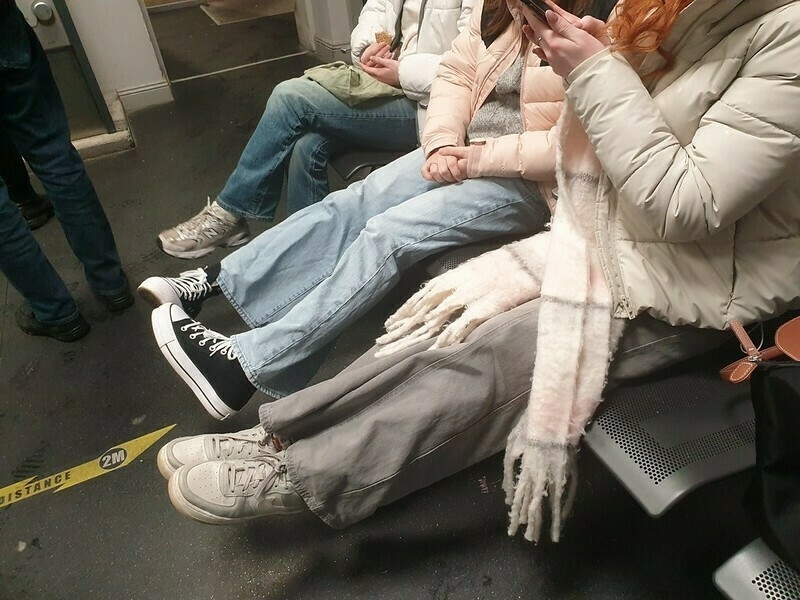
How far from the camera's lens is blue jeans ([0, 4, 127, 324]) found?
1.24 meters

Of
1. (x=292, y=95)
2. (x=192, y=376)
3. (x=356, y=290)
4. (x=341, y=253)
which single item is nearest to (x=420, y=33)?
(x=292, y=95)

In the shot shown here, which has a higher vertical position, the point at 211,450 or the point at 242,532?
the point at 211,450

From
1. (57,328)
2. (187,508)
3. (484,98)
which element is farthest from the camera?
(57,328)

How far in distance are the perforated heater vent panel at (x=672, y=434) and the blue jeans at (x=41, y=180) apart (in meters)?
1.38

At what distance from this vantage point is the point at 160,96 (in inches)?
110

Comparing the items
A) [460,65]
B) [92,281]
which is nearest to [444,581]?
[460,65]

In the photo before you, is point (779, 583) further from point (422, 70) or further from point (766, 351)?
point (422, 70)

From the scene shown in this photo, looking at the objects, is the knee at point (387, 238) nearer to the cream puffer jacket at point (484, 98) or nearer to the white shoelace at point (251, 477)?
the cream puffer jacket at point (484, 98)

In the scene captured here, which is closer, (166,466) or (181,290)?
(166,466)

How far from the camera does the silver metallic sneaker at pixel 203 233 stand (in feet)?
4.94

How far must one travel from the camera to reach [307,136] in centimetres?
138

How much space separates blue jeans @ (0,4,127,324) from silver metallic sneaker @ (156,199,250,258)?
194 mm

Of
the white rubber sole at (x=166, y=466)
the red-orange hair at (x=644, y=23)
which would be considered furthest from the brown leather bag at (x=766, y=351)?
the white rubber sole at (x=166, y=466)

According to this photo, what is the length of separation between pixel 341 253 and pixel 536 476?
1.99ft
